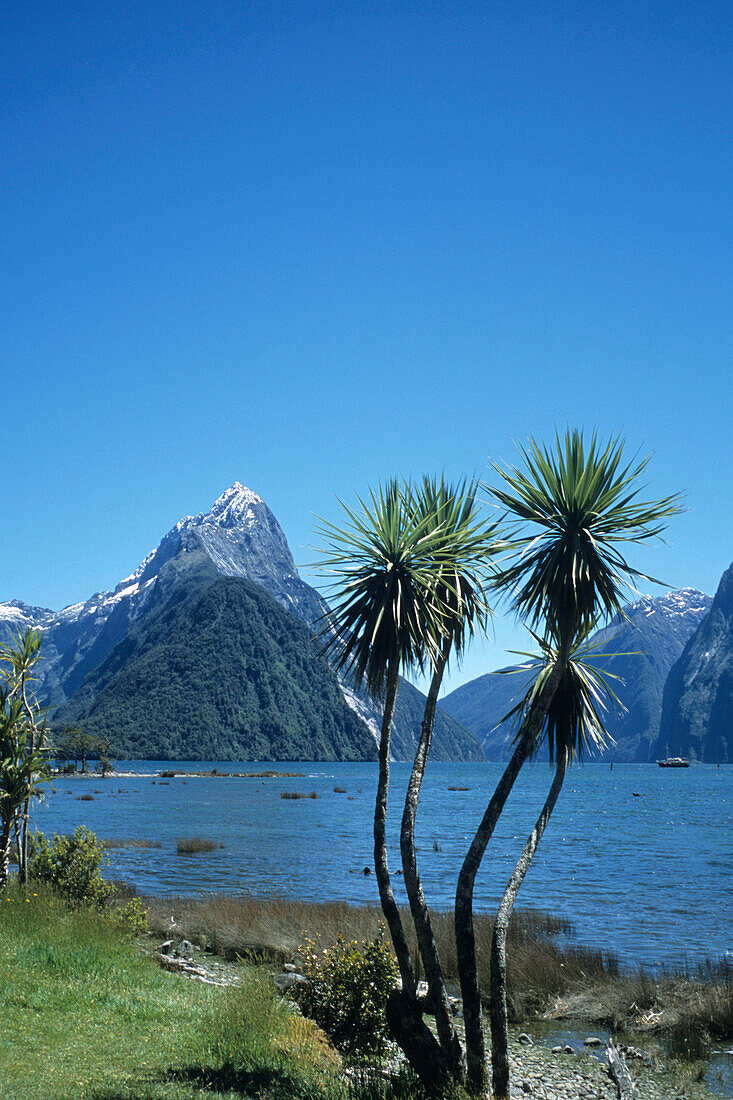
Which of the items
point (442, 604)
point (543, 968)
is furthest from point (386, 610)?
point (543, 968)

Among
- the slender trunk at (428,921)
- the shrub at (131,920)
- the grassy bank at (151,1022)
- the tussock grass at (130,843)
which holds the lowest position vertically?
the tussock grass at (130,843)

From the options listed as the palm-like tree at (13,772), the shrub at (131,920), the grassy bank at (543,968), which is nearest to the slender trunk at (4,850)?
the palm-like tree at (13,772)

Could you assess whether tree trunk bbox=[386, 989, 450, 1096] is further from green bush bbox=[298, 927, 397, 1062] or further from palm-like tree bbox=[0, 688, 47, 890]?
palm-like tree bbox=[0, 688, 47, 890]

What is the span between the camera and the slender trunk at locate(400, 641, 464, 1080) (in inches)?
386

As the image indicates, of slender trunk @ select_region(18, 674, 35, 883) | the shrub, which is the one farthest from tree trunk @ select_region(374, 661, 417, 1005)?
slender trunk @ select_region(18, 674, 35, 883)

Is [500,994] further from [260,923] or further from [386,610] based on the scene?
[260,923]

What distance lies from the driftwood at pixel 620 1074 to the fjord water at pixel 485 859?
875cm

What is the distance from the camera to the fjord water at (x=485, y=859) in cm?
2772

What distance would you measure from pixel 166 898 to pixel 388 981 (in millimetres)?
17675

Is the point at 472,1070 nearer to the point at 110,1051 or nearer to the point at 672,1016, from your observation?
the point at 110,1051

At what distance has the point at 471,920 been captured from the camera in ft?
30.4

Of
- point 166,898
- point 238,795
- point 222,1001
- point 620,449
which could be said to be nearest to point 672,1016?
point 222,1001

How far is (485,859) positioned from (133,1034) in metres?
36.4

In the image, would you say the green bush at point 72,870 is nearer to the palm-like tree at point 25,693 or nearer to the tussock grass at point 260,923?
the palm-like tree at point 25,693
